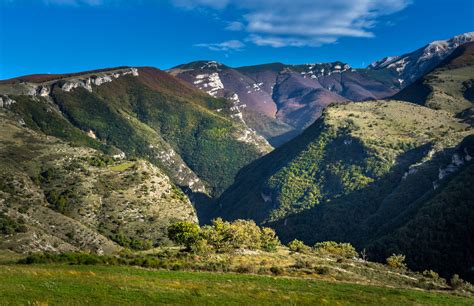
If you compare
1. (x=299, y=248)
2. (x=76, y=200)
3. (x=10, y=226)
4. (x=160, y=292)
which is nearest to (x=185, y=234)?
(x=299, y=248)

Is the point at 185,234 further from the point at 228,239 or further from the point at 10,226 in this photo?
the point at 10,226

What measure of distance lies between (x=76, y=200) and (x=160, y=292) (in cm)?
12676

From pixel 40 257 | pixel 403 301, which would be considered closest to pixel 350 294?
pixel 403 301

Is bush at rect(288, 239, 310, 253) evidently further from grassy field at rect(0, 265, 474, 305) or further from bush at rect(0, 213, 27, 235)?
bush at rect(0, 213, 27, 235)

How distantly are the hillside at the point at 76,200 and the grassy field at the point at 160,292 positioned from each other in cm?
7274

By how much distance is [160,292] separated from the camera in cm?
3262

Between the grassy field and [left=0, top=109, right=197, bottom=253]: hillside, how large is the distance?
72.7 meters

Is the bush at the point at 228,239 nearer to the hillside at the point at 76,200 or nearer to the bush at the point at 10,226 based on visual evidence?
the hillside at the point at 76,200

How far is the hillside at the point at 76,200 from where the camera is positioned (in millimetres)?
116000

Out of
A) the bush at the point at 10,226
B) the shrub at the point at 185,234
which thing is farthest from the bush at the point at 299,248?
the bush at the point at 10,226

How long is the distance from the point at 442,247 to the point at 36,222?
129m

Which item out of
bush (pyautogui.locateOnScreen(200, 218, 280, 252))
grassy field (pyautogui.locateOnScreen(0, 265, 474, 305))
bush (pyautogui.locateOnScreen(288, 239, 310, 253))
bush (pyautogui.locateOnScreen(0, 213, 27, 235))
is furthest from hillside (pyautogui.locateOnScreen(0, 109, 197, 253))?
grassy field (pyautogui.locateOnScreen(0, 265, 474, 305))

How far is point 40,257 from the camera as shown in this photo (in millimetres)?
54438

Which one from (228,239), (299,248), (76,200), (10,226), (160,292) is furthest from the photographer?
(76,200)
